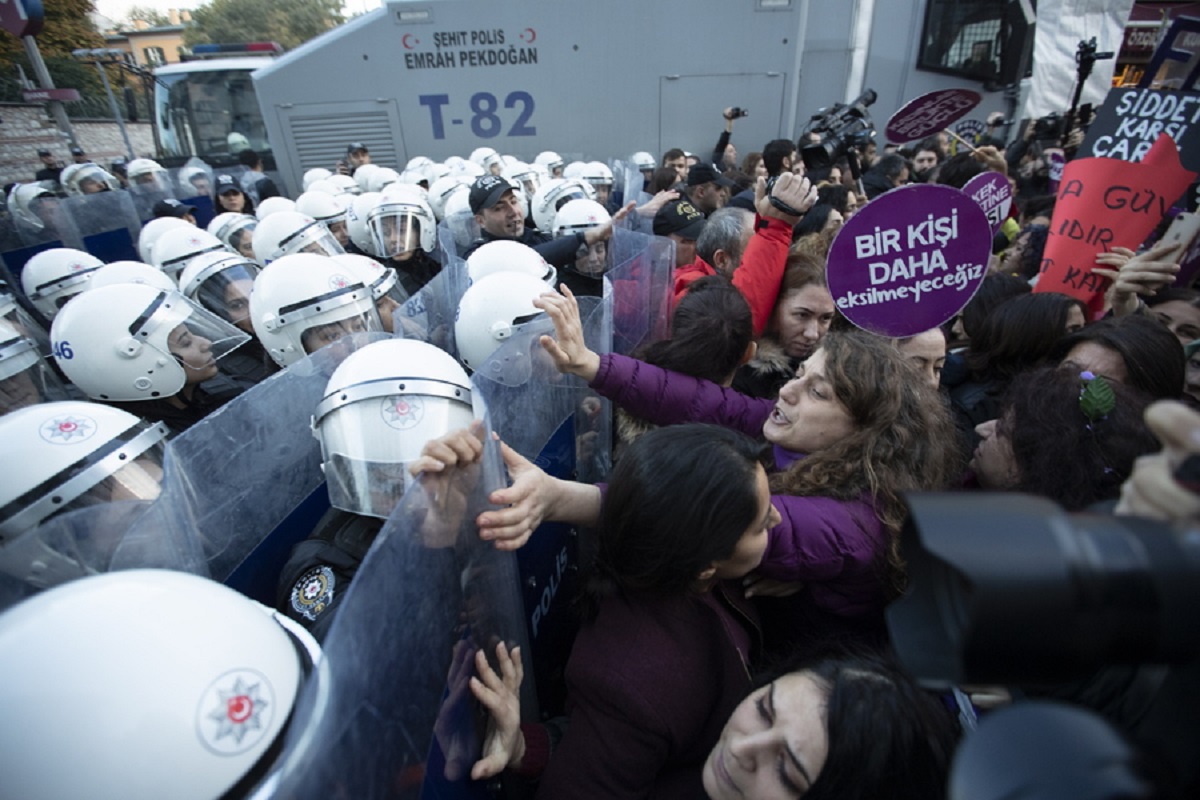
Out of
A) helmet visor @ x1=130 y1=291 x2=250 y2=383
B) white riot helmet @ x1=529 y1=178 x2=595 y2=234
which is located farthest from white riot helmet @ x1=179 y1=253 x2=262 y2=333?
white riot helmet @ x1=529 y1=178 x2=595 y2=234

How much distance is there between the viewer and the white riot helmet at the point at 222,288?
3.49 meters

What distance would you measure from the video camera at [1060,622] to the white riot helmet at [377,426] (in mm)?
1397

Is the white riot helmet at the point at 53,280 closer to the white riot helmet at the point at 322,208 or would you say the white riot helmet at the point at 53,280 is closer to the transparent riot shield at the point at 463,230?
the white riot helmet at the point at 322,208

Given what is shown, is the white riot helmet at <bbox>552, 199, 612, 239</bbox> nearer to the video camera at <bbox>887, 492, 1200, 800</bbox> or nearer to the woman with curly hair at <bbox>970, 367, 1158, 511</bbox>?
the woman with curly hair at <bbox>970, 367, 1158, 511</bbox>

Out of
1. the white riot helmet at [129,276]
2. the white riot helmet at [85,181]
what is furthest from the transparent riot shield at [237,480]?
the white riot helmet at [85,181]

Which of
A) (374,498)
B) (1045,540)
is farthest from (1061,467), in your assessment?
(374,498)

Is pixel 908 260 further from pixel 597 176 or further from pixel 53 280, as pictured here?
pixel 597 176

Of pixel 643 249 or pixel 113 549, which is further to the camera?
pixel 643 249

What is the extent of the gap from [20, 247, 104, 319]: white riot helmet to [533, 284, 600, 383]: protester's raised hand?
4.30 meters

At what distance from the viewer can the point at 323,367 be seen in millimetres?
2004

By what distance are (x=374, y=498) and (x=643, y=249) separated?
79.3 inches

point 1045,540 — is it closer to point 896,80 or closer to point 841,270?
point 841,270

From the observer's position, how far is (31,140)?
16781mm

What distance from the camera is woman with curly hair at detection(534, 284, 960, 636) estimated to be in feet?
4.75
